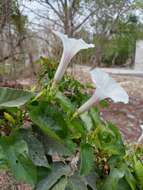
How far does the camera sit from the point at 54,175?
0.79 m

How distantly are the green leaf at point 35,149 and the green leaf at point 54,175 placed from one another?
0.15 feet

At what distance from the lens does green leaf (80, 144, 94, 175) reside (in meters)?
0.76

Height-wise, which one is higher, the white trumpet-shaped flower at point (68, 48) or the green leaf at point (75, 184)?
the white trumpet-shaped flower at point (68, 48)

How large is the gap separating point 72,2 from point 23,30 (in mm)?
1249

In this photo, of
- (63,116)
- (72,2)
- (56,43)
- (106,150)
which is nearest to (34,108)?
(63,116)

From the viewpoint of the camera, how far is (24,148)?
2.34 ft

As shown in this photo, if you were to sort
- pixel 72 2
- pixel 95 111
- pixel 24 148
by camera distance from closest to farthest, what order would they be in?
pixel 24 148
pixel 95 111
pixel 72 2

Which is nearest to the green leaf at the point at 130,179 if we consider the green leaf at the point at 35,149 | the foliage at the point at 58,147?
the foliage at the point at 58,147

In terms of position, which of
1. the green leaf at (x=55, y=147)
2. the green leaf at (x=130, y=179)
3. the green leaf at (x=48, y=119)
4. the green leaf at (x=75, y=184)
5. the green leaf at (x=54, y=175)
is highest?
the green leaf at (x=48, y=119)

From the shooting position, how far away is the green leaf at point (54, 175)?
77cm

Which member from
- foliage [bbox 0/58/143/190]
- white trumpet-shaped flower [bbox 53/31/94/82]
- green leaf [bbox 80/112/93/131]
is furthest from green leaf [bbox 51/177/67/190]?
white trumpet-shaped flower [bbox 53/31/94/82]

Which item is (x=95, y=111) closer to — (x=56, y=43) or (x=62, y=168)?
(x=62, y=168)

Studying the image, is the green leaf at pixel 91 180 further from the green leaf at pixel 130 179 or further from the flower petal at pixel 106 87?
the flower petal at pixel 106 87

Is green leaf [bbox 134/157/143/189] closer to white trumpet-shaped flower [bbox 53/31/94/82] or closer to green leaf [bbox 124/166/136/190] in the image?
green leaf [bbox 124/166/136/190]
